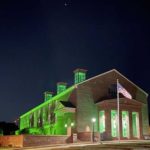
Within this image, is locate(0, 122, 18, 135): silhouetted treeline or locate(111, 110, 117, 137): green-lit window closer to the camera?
locate(111, 110, 117, 137): green-lit window

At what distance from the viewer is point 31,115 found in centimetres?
9469

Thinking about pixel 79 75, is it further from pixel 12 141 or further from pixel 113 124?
pixel 12 141

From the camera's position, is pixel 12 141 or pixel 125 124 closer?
pixel 12 141

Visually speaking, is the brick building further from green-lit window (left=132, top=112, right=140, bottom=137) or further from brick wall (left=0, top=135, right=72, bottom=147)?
brick wall (left=0, top=135, right=72, bottom=147)

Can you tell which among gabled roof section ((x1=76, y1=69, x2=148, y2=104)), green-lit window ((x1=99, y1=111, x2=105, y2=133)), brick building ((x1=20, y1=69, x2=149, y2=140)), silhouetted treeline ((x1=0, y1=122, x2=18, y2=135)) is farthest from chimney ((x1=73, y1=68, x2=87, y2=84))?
silhouetted treeline ((x1=0, y1=122, x2=18, y2=135))

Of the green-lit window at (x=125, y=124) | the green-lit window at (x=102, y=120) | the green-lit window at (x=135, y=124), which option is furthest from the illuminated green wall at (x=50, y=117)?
the green-lit window at (x=135, y=124)

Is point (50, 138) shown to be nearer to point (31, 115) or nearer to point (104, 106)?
point (104, 106)

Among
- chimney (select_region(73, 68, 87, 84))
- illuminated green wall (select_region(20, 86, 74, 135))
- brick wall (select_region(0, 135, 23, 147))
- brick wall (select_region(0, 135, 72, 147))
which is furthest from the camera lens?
chimney (select_region(73, 68, 87, 84))

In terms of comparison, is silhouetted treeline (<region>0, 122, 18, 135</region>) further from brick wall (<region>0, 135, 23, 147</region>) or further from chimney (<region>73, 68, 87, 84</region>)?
brick wall (<region>0, 135, 23, 147</region>)

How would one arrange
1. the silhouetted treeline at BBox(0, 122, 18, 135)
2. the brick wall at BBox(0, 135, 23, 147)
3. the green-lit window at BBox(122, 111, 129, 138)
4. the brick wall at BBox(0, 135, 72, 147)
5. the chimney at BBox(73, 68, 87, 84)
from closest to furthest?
the brick wall at BBox(0, 135, 72, 147) < the brick wall at BBox(0, 135, 23, 147) < the green-lit window at BBox(122, 111, 129, 138) < the chimney at BBox(73, 68, 87, 84) < the silhouetted treeline at BBox(0, 122, 18, 135)

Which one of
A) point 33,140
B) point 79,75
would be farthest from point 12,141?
point 79,75

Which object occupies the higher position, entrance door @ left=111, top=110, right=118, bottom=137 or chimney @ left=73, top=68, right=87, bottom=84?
chimney @ left=73, top=68, right=87, bottom=84

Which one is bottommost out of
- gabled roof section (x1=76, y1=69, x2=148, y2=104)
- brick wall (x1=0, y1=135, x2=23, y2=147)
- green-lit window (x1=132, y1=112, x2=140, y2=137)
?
brick wall (x1=0, y1=135, x2=23, y2=147)

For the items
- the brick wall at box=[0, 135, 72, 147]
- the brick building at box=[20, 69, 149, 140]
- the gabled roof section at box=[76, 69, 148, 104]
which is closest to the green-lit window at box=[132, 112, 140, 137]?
the brick building at box=[20, 69, 149, 140]
